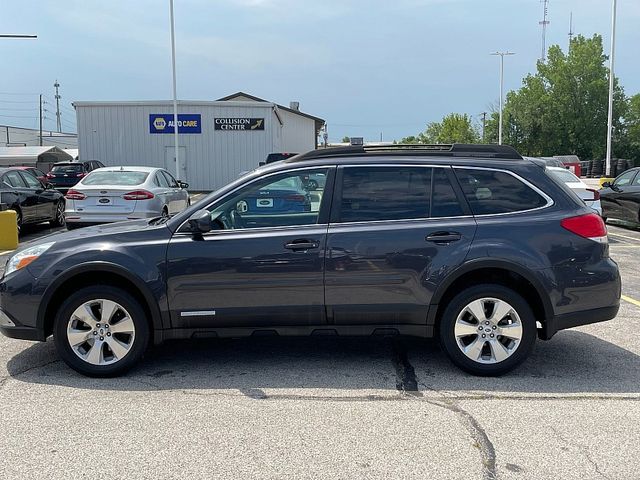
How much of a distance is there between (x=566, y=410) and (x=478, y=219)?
5.03 feet

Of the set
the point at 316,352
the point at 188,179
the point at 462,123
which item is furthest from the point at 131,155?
the point at 462,123

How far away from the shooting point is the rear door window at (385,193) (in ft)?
16.2

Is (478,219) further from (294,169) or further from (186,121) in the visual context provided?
(186,121)

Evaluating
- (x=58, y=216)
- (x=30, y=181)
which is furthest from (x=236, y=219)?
(x=58, y=216)

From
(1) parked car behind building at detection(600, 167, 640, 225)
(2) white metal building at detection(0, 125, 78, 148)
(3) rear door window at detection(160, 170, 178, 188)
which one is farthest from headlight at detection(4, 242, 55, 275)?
(2) white metal building at detection(0, 125, 78, 148)

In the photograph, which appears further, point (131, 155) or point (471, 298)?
point (131, 155)

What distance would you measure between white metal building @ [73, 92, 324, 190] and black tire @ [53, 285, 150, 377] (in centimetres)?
2538

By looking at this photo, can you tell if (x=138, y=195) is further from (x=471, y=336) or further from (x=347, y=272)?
(x=471, y=336)

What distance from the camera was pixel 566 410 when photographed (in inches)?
169

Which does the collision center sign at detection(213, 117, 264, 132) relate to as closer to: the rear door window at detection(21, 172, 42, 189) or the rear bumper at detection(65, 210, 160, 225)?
the rear door window at detection(21, 172, 42, 189)

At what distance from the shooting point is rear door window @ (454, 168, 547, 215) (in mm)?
4949

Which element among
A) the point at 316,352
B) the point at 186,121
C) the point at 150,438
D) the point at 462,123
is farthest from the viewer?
the point at 462,123

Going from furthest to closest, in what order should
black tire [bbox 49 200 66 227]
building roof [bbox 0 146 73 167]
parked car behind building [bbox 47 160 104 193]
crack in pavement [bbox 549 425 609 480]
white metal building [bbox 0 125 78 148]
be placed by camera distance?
white metal building [bbox 0 125 78 148], building roof [bbox 0 146 73 167], parked car behind building [bbox 47 160 104 193], black tire [bbox 49 200 66 227], crack in pavement [bbox 549 425 609 480]

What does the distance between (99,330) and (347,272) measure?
1.99 meters
